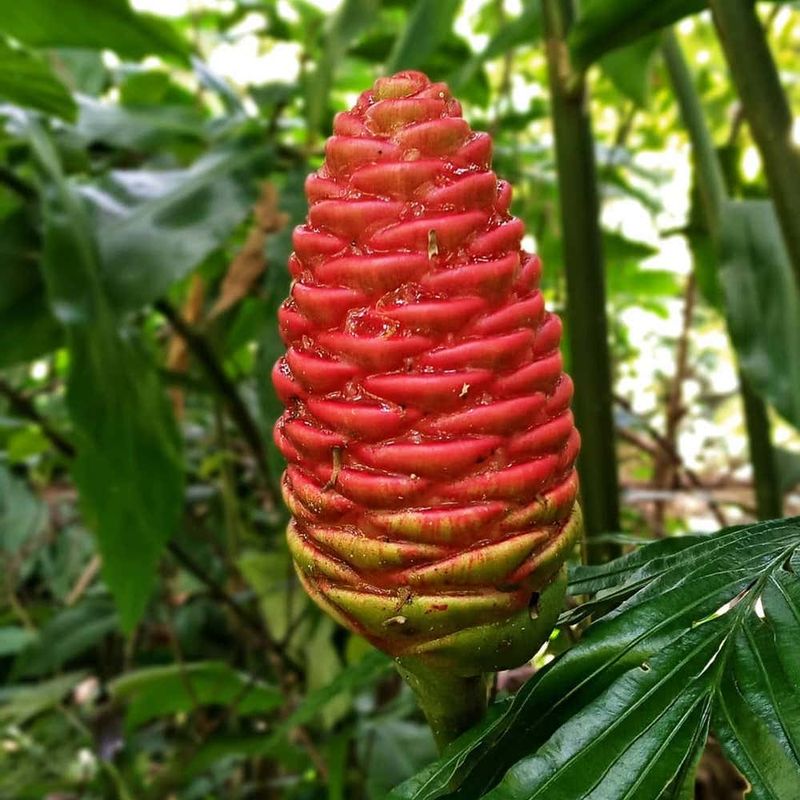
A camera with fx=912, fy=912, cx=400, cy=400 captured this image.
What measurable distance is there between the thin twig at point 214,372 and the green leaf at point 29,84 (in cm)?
25

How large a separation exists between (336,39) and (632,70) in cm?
32

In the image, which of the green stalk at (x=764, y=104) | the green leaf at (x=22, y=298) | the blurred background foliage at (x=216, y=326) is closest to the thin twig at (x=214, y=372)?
the blurred background foliage at (x=216, y=326)

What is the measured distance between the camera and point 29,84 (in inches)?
33.1

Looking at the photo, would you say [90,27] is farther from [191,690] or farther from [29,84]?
[191,690]

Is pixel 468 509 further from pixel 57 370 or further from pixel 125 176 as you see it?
pixel 57 370

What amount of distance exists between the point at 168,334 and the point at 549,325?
4.27ft

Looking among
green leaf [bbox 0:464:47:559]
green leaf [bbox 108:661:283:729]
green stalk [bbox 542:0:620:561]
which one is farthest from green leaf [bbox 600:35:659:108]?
green leaf [bbox 0:464:47:559]

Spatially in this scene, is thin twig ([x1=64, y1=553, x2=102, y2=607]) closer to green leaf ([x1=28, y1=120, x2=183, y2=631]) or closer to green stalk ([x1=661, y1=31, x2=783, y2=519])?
A: green leaf ([x1=28, y1=120, x2=183, y2=631])

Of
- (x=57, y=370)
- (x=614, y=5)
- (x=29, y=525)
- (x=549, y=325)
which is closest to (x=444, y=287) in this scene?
(x=549, y=325)

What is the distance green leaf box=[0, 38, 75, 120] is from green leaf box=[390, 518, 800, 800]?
0.74 metres

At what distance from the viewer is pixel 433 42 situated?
0.91 metres

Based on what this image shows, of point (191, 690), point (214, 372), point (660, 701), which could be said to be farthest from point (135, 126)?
point (660, 701)

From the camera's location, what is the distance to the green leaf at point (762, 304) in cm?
66

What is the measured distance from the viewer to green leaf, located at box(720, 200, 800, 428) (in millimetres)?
661
